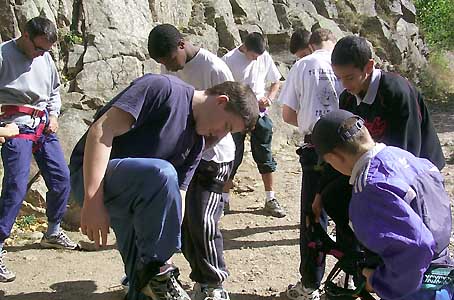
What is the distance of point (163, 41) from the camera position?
173 inches

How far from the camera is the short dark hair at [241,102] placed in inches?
122

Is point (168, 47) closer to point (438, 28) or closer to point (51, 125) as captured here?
point (51, 125)

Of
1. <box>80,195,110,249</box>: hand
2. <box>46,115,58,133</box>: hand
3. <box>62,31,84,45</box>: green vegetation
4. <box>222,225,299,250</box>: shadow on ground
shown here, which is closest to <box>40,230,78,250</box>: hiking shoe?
<box>46,115,58,133</box>: hand

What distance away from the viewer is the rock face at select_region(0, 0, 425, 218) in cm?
775

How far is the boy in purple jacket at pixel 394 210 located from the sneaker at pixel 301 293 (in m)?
1.57

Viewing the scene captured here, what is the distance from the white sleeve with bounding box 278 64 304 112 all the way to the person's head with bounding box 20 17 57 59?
1.88 metres

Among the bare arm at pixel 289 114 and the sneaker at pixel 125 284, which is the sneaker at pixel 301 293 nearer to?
the sneaker at pixel 125 284

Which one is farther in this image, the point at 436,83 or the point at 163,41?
the point at 436,83

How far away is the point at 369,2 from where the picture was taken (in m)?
16.5

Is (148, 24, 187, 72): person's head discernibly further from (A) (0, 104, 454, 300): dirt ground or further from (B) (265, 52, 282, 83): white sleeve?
(B) (265, 52, 282, 83): white sleeve

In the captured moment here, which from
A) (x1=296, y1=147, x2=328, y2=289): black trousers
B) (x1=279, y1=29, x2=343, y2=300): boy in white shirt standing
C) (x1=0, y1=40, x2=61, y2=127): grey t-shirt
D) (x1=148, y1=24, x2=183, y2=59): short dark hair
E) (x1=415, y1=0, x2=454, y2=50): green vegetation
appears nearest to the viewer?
(x1=296, y1=147, x2=328, y2=289): black trousers

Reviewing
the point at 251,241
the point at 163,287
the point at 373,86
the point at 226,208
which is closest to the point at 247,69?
the point at 226,208

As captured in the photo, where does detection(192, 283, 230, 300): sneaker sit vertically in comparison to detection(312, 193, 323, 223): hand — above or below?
below

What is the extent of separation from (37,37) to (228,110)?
249 centimetres
